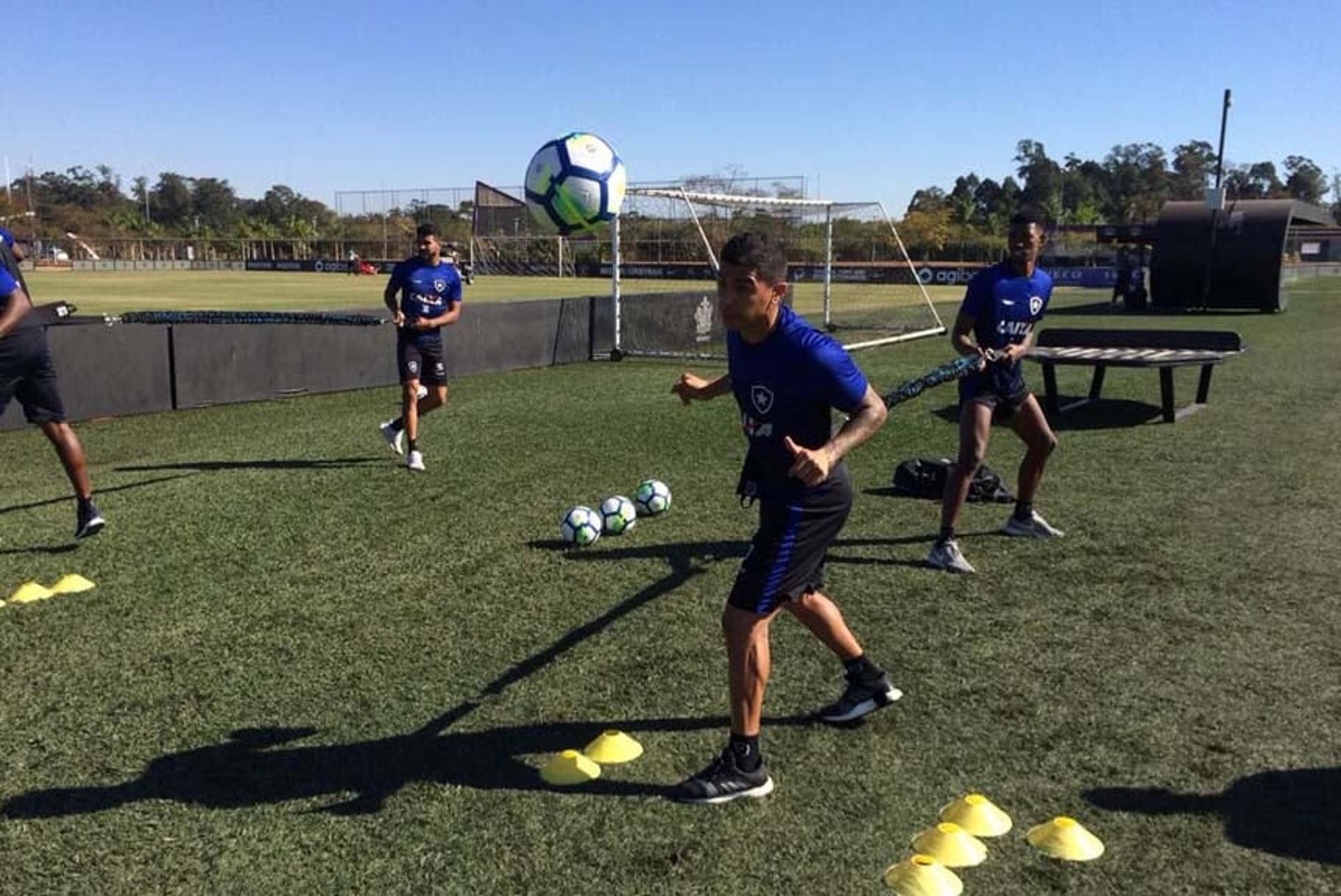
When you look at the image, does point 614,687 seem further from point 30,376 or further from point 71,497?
point 71,497

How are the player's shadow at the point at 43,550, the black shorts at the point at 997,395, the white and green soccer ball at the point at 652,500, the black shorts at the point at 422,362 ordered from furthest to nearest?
the black shorts at the point at 422,362 → the white and green soccer ball at the point at 652,500 → the player's shadow at the point at 43,550 → the black shorts at the point at 997,395

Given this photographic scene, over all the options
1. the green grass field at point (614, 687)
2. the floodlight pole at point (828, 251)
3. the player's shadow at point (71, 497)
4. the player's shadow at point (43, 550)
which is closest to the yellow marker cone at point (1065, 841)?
the green grass field at point (614, 687)

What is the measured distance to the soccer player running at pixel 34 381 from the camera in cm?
651

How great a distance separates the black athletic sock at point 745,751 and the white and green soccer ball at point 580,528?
2959mm

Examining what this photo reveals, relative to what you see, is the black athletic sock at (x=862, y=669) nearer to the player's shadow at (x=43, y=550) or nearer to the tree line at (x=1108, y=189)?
the player's shadow at (x=43, y=550)

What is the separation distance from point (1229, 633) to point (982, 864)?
2.59m

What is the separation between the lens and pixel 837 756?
3.85 metres

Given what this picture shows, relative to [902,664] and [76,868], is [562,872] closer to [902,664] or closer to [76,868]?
[76,868]

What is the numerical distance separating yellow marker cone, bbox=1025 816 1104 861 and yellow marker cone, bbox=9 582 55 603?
5096mm

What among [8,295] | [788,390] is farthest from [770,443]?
[8,295]

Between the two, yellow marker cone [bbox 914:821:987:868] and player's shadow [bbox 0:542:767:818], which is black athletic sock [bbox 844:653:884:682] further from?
yellow marker cone [bbox 914:821:987:868]

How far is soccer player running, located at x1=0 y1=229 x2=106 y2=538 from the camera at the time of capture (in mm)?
6508

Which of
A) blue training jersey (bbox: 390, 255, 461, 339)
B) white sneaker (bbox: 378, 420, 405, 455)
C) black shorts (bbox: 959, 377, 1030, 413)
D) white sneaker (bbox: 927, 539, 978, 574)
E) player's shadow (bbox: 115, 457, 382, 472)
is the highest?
blue training jersey (bbox: 390, 255, 461, 339)

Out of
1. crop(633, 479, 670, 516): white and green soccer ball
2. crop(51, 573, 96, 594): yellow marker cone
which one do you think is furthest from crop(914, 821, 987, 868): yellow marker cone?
crop(51, 573, 96, 594): yellow marker cone
